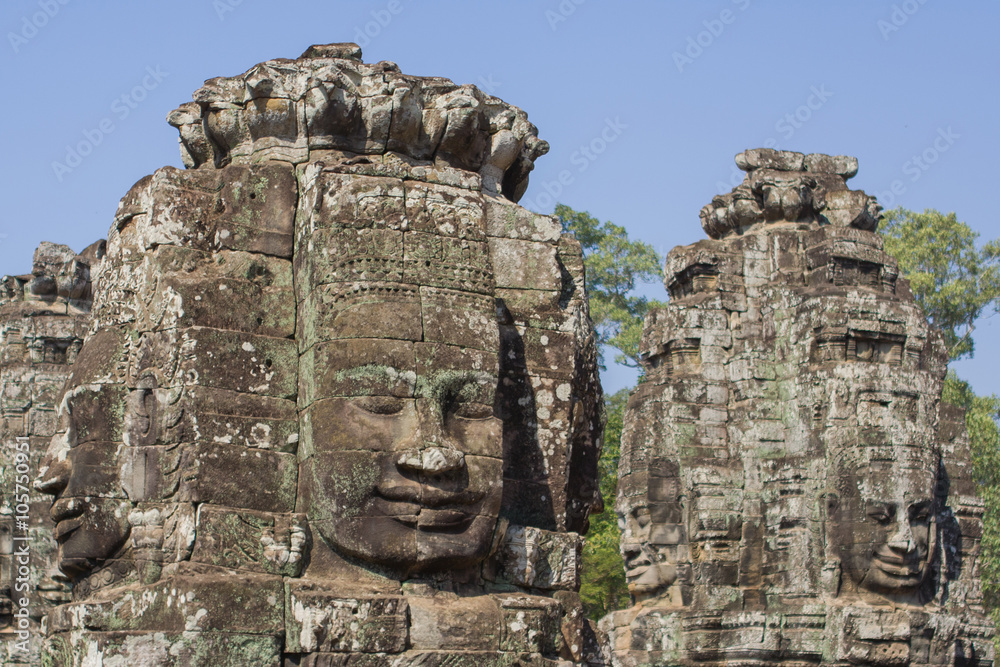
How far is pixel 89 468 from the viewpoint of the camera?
310 inches

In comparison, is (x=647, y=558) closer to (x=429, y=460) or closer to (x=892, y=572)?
(x=892, y=572)

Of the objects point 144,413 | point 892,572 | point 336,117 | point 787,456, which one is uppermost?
point 336,117

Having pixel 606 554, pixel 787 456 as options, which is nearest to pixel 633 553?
pixel 787 456

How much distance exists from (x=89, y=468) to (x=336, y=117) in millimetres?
2444

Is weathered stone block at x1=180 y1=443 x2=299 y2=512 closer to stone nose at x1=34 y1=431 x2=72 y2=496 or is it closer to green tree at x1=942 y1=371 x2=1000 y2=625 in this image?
stone nose at x1=34 y1=431 x2=72 y2=496

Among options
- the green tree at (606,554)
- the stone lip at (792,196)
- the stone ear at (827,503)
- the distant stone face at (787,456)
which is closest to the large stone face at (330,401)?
the stone ear at (827,503)

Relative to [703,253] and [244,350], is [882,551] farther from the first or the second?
[244,350]

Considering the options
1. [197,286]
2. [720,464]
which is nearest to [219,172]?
[197,286]

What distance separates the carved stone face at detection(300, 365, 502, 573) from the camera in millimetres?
7215

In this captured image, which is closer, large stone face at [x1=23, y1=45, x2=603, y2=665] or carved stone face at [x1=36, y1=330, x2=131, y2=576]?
large stone face at [x1=23, y1=45, x2=603, y2=665]

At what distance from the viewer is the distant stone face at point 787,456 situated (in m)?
16.3

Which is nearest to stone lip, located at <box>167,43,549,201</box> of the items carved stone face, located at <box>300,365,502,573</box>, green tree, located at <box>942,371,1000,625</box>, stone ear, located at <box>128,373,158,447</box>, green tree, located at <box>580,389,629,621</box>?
stone ear, located at <box>128,373,158,447</box>

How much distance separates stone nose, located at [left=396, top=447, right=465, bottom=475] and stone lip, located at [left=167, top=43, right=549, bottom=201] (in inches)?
77.6

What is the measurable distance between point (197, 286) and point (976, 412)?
28.0m
